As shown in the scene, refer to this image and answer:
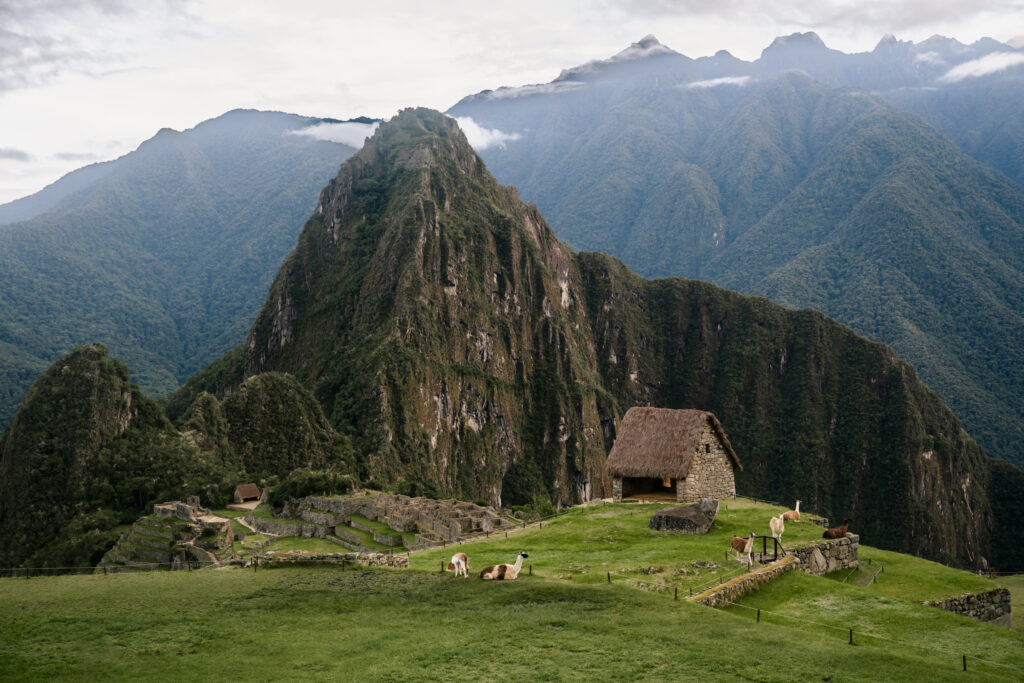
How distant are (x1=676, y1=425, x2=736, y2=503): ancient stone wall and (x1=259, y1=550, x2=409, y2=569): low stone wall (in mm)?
14495

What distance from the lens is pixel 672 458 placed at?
35375 millimetres

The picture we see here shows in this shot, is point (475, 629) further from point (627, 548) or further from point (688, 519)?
point (688, 519)

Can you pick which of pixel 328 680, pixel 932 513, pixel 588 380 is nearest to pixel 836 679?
pixel 328 680

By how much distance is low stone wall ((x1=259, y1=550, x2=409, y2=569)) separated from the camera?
2311cm

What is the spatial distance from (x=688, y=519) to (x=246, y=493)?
4271cm

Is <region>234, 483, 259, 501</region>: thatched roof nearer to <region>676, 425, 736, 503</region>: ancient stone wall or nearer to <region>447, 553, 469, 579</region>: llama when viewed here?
<region>676, 425, 736, 503</region>: ancient stone wall

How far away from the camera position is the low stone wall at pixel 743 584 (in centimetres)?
1827

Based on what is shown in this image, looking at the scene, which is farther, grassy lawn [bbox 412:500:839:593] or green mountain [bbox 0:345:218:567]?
green mountain [bbox 0:345:218:567]

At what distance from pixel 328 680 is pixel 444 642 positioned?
2331 millimetres

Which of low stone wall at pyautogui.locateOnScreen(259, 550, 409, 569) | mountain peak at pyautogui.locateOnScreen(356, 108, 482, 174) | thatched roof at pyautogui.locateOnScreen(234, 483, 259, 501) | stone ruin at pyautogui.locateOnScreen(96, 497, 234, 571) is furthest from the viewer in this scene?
mountain peak at pyautogui.locateOnScreen(356, 108, 482, 174)

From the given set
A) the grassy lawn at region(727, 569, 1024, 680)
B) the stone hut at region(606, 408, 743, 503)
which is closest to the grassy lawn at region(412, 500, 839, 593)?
the grassy lawn at region(727, 569, 1024, 680)

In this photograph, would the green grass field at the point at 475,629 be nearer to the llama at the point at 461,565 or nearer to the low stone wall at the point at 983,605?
the low stone wall at the point at 983,605

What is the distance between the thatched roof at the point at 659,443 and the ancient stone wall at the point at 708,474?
12.6 inches

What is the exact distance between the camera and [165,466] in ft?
216
